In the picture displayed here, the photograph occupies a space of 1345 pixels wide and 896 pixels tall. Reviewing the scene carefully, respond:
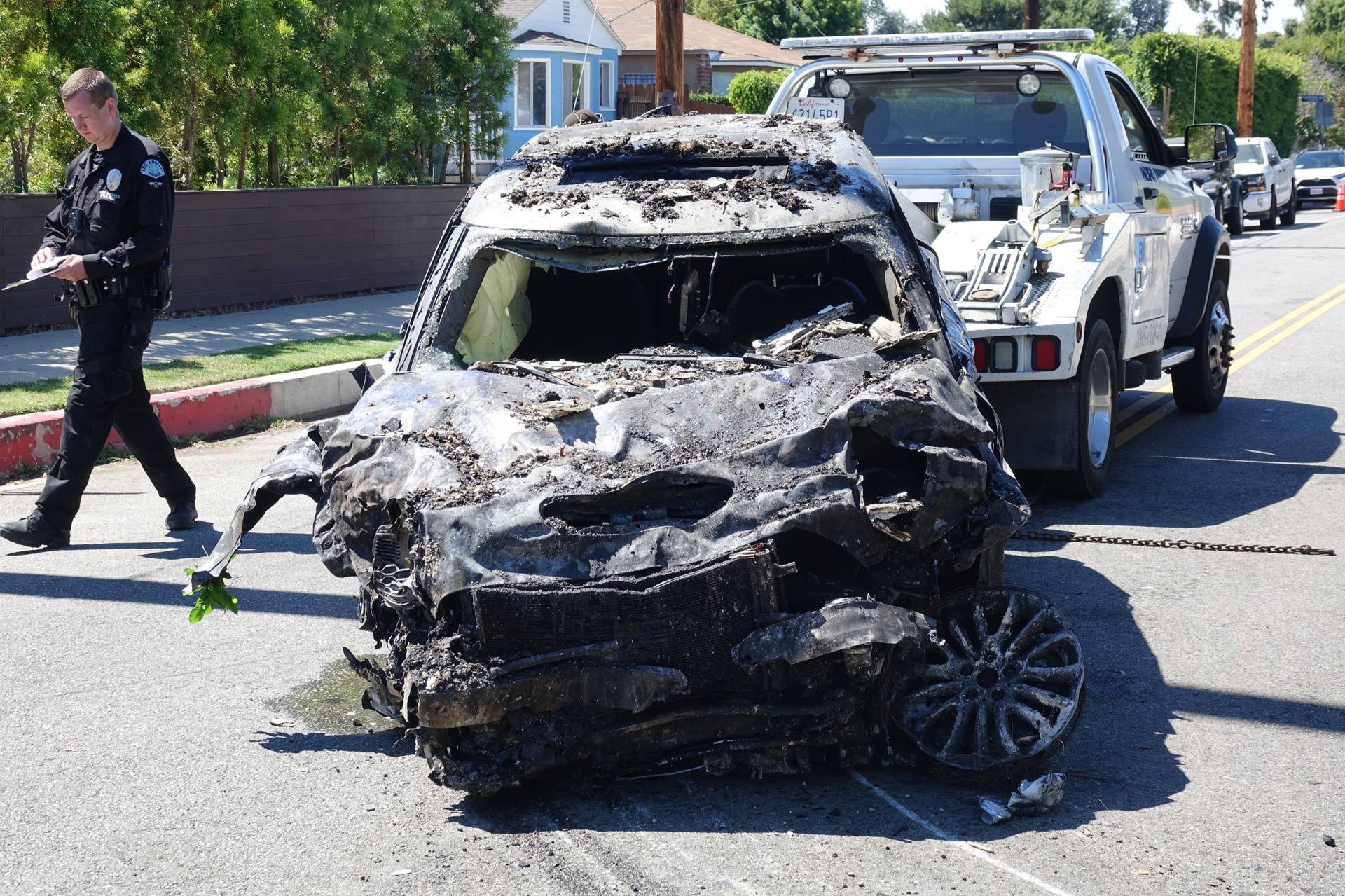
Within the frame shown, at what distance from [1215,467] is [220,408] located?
6620 mm

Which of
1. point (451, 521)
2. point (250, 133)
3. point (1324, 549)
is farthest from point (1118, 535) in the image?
point (250, 133)

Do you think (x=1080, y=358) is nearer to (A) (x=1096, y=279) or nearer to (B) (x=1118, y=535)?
(A) (x=1096, y=279)

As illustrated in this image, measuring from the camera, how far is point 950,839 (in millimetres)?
3959

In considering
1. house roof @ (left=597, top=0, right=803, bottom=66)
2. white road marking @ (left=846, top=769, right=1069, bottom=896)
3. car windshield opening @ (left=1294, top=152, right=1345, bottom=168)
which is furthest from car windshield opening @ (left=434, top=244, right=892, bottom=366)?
house roof @ (left=597, top=0, right=803, bottom=66)

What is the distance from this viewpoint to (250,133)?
16.1 meters

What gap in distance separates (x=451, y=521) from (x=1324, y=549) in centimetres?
480

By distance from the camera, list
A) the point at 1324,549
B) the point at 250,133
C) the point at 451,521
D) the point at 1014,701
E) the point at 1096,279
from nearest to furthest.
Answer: the point at 451,521 < the point at 1014,701 < the point at 1324,549 < the point at 1096,279 < the point at 250,133

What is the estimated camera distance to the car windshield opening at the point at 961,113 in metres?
9.15

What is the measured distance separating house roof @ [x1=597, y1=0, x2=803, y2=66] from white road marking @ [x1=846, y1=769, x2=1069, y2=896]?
141 ft

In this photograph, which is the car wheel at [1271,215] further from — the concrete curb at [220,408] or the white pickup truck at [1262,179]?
the concrete curb at [220,408]

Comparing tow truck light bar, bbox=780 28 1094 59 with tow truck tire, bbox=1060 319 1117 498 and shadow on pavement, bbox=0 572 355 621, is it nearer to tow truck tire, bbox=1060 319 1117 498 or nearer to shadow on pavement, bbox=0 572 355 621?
tow truck tire, bbox=1060 319 1117 498

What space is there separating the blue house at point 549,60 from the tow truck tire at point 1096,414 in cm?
3166

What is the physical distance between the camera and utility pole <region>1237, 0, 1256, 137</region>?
37.8 m

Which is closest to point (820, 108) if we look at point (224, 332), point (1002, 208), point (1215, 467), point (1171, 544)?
point (1002, 208)
